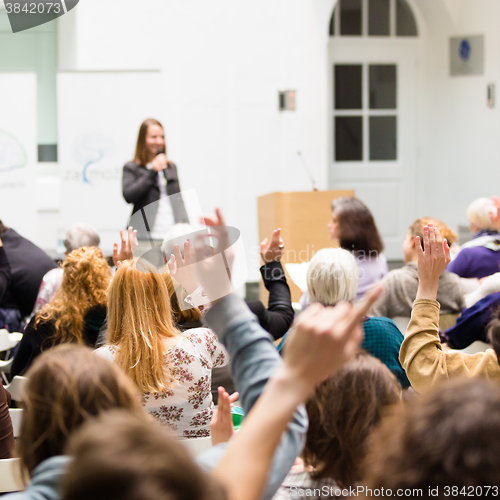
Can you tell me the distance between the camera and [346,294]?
2.10 m

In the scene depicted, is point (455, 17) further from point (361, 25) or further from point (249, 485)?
point (249, 485)

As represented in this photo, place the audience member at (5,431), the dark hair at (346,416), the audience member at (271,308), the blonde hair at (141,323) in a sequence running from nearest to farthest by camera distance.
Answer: the dark hair at (346,416) → the blonde hair at (141,323) → the audience member at (5,431) → the audience member at (271,308)

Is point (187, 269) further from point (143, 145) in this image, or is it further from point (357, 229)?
point (143, 145)

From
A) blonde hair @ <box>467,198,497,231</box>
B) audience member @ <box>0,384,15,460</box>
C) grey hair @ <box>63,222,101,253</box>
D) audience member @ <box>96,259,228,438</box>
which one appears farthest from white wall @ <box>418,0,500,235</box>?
audience member @ <box>0,384,15,460</box>

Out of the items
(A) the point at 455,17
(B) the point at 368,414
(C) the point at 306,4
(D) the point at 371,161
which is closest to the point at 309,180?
(D) the point at 371,161

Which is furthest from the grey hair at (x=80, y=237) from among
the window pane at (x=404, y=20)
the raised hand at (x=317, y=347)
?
the window pane at (x=404, y=20)

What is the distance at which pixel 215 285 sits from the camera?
936mm

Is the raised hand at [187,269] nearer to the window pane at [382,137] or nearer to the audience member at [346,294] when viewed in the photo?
the audience member at [346,294]

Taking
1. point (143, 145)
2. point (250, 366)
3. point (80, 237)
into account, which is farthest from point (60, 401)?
point (143, 145)

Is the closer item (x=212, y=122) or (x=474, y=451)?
(x=474, y=451)

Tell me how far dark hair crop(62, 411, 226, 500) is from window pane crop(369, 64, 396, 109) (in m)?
6.72

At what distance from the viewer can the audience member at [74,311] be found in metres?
2.42

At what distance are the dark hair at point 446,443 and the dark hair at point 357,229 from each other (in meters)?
2.95

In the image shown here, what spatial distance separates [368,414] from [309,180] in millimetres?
5623
